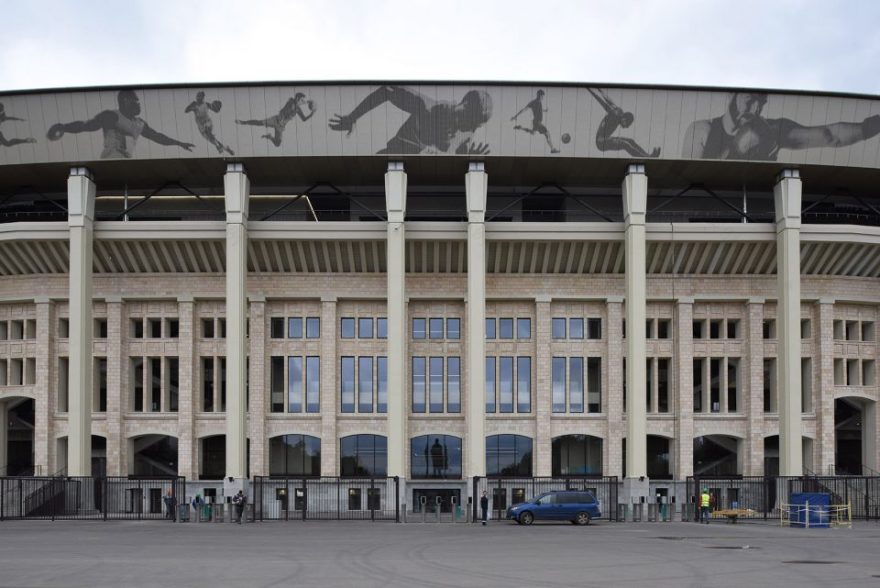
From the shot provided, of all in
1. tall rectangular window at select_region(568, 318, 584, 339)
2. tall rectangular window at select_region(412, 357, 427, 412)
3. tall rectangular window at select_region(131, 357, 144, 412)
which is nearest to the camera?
tall rectangular window at select_region(412, 357, 427, 412)

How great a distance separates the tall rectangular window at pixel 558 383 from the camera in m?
51.3

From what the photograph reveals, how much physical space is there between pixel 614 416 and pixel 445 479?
880cm

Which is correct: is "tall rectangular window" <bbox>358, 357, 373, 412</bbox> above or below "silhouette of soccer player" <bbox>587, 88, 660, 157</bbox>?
below

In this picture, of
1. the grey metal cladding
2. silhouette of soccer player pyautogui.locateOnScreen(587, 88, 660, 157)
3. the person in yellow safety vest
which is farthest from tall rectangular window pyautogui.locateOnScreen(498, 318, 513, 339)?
the person in yellow safety vest

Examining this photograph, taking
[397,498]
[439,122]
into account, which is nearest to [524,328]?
[439,122]

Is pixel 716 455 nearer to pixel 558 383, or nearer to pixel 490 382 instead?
pixel 558 383

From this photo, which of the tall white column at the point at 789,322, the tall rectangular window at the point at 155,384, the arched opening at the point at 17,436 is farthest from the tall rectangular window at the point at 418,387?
the arched opening at the point at 17,436

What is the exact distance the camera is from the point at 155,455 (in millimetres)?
51625

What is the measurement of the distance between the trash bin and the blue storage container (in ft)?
80.0

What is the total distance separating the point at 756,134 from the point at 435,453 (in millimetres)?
21384

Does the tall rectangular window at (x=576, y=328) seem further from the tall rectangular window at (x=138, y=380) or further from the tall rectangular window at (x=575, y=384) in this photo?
the tall rectangular window at (x=138, y=380)

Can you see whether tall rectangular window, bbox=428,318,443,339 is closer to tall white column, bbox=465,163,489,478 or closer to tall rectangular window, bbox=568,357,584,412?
tall white column, bbox=465,163,489,478

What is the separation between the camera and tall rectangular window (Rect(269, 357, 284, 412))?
51.1 meters

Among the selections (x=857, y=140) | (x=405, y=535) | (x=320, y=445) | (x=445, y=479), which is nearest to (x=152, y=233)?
(x=320, y=445)
